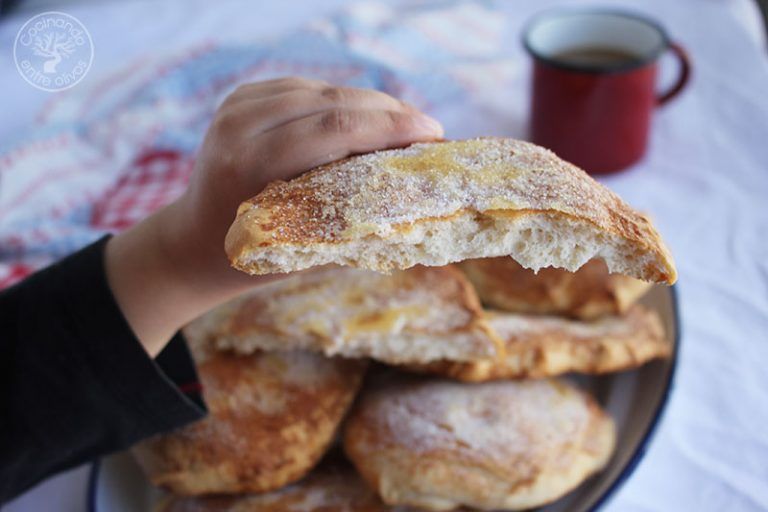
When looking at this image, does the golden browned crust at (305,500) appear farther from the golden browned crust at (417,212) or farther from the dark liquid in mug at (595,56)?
the dark liquid in mug at (595,56)

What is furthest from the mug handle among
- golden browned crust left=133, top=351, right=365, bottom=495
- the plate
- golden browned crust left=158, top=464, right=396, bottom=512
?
golden browned crust left=158, top=464, right=396, bottom=512

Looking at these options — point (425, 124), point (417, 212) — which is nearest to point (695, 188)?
point (425, 124)

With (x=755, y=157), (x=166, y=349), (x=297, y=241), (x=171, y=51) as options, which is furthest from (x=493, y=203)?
(x=171, y=51)

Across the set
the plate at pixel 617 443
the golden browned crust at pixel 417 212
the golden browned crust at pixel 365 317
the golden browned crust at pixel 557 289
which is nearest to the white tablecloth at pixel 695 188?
the plate at pixel 617 443

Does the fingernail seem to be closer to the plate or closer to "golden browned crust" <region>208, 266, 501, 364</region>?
"golden browned crust" <region>208, 266, 501, 364</region>

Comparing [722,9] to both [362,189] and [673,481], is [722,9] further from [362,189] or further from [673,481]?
[362,189]

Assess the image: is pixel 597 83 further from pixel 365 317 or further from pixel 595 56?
pixel 365 317

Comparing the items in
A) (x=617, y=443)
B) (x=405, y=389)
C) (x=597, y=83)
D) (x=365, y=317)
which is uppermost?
(x=597, y=83)
